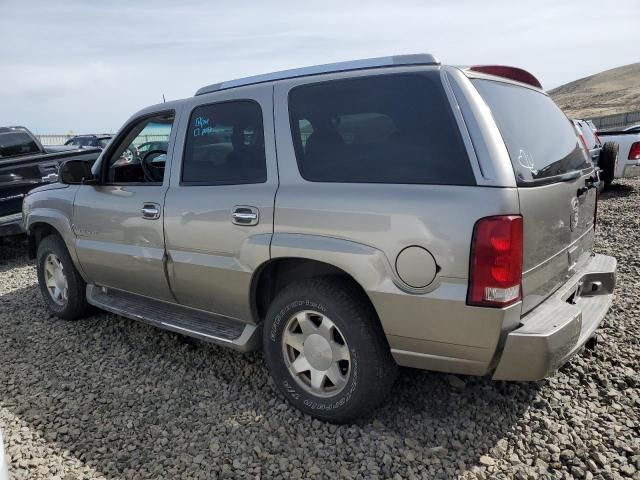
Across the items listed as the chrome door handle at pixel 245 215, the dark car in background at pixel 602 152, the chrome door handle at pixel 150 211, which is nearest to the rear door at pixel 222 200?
the chrome door handle at pixel 245 215

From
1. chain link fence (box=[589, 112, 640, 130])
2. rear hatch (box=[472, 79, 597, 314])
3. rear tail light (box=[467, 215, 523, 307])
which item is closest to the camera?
rear tail light (box=[467, 215, 523, 307])

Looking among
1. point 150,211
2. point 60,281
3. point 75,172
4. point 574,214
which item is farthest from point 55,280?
point 574,214

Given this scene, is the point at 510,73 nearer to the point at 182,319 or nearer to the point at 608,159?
the point at 182,319

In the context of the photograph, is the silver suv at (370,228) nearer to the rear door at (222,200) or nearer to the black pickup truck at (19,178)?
the rear door at (222,200)

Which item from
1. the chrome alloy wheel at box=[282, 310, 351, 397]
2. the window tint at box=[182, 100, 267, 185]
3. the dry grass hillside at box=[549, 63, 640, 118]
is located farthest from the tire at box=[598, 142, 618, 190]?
the dry grass hillside at box=[549, 63, 640, 118]

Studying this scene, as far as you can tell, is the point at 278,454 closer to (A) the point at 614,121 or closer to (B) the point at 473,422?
(B) the point at 473,422

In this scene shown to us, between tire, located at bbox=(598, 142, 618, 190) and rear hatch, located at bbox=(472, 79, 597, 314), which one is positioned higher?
rear hatch, located at bbox=(472, 79, 597, 314)

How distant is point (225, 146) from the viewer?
329cm

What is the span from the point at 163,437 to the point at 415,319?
1593 millimetres

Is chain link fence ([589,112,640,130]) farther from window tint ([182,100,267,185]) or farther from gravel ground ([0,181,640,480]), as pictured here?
window tint ([182,100,267,185])

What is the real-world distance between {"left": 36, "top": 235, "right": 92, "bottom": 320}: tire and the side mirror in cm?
65

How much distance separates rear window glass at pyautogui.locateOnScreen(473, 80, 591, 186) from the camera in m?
2.44

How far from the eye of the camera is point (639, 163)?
9594 mm

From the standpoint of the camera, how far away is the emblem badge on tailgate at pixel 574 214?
2.79m
